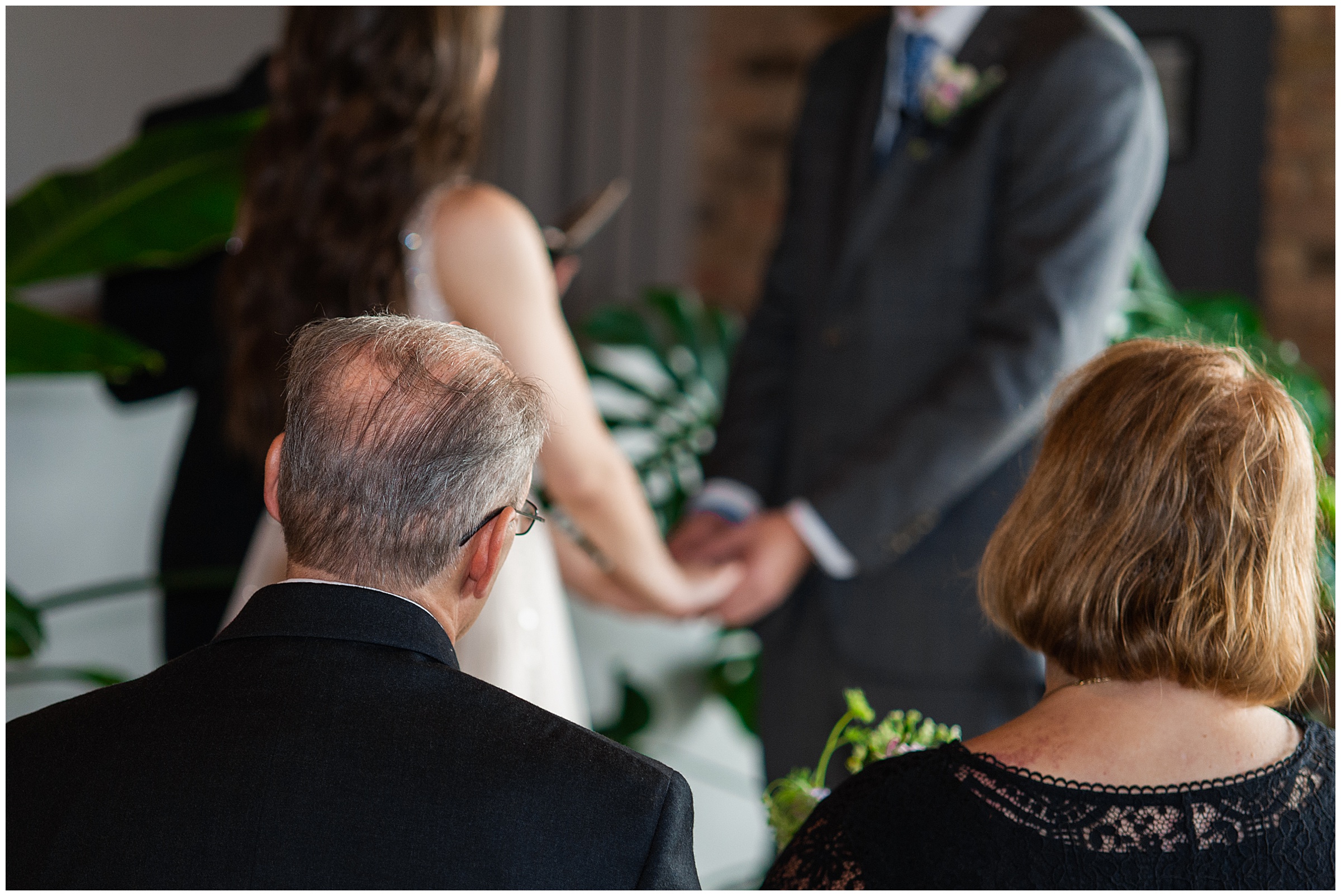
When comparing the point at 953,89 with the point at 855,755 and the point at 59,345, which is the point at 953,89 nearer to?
the point at 855,755

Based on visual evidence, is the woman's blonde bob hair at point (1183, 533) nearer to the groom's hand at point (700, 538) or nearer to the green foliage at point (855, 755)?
the green foliage at point (855, 755)

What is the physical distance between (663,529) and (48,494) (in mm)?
1228

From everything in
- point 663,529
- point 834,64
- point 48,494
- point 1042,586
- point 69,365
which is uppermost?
point 834,64

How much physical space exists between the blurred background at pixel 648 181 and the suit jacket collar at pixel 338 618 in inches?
63.6

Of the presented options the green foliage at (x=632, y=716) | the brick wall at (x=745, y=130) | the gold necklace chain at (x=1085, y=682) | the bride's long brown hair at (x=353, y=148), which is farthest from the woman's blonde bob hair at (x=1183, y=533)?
the brick wall at (x=745, y=130)

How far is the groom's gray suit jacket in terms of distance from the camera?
166 centimetres

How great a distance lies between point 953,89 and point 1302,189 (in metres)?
2.47

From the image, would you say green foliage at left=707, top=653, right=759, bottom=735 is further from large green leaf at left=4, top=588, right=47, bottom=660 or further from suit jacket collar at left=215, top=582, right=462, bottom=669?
suit jacket collar at left=215, top=582, right=462, bottom=669

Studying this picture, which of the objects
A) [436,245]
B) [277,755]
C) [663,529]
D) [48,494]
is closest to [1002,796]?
[277,755]

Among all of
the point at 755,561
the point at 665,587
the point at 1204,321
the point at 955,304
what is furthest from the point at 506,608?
the point at 1204,321

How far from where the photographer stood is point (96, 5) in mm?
2400

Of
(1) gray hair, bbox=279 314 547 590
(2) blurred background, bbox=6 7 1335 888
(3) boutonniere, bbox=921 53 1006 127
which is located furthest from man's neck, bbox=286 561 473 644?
(2) blurred background, bbox=6 7 1335 888

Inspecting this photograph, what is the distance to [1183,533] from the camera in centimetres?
92

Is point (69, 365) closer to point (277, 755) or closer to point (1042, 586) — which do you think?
point (277, 755)
